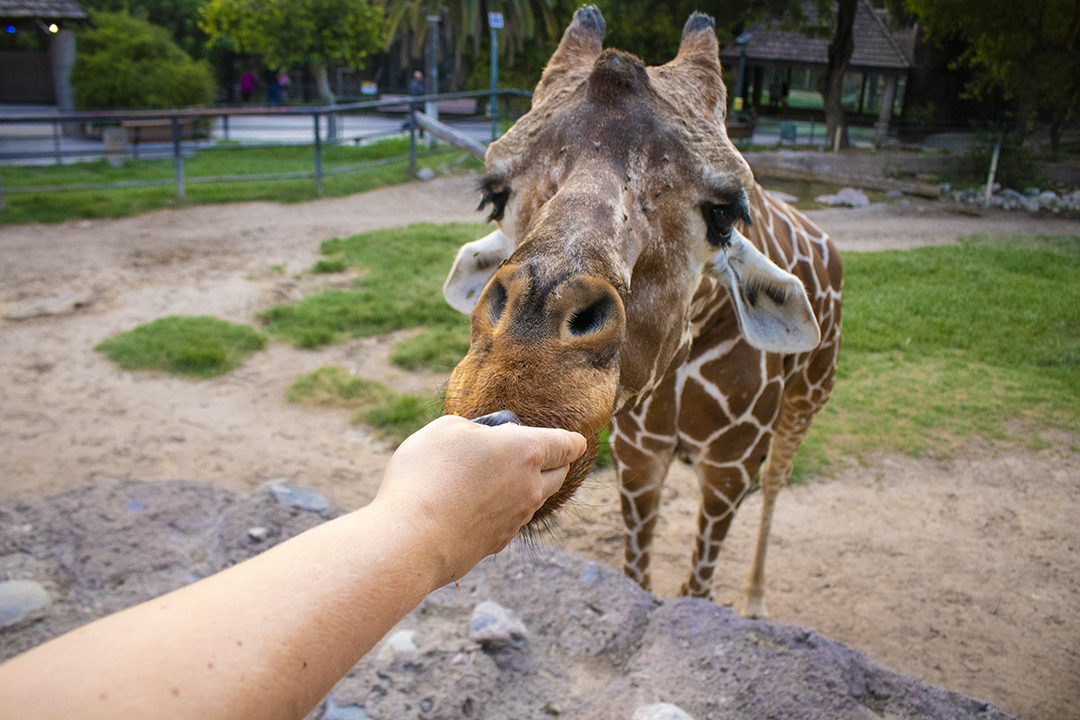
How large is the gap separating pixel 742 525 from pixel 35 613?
3872mm

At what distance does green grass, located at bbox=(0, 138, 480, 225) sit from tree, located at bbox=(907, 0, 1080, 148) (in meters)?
11.0

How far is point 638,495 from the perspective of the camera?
3.42m

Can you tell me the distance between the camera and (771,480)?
4.28m

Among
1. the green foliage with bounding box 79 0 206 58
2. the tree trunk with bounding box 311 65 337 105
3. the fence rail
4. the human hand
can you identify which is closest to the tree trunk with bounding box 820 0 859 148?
the fence rail

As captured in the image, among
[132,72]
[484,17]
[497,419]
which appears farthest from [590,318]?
[484,17]

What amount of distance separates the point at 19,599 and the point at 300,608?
304cm

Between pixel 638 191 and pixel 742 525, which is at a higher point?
pixel 638 191

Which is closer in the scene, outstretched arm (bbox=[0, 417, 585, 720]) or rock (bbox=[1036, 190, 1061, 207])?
outstretched arm (bbox=[0, 417, 585, 720])

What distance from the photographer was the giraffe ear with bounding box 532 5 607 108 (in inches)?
103

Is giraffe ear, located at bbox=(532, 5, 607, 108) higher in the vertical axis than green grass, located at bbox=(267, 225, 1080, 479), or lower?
higher

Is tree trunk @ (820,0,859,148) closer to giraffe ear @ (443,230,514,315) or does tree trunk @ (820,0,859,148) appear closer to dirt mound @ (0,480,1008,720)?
giraffe ear @ (443,230,514,315)

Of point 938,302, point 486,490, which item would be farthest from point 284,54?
point 486,490

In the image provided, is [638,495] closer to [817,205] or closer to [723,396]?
[723,396]

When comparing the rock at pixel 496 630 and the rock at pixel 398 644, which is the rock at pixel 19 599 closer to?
the rock at pixel 398 644
